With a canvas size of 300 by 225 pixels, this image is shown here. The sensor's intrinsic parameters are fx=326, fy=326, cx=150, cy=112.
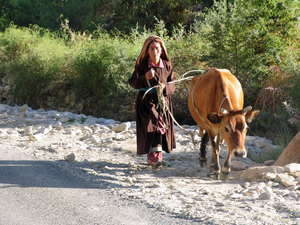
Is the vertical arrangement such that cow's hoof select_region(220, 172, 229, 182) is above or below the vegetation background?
below

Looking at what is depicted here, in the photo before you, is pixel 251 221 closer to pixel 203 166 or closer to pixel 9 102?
pixel 203 166

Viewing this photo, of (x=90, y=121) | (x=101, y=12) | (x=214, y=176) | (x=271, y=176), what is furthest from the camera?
(x=101, y=12)

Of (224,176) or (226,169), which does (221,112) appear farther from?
(224,176)

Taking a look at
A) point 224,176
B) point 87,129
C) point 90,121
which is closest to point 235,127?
point 224,176

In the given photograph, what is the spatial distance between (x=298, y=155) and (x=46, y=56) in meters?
11.4

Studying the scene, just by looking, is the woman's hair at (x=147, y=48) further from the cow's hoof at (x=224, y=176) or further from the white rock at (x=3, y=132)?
the white rock at (x=3, y=132)

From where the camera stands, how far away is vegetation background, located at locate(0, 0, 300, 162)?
857 centimetres

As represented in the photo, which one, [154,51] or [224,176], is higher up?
[154,51]

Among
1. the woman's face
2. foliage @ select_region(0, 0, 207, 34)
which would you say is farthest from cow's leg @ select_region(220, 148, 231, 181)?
foliage @ select_region(0, 0, 207, 34)

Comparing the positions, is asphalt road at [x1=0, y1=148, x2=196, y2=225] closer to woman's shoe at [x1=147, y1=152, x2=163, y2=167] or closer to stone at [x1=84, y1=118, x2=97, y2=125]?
woman's shoe at [x1=147, y1=152, x2=163, y2=167]

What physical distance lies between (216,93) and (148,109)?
137cm

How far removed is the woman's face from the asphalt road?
234 cm

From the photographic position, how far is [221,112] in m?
4.36

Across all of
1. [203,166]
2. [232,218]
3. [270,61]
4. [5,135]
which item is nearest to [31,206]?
[232,218]
